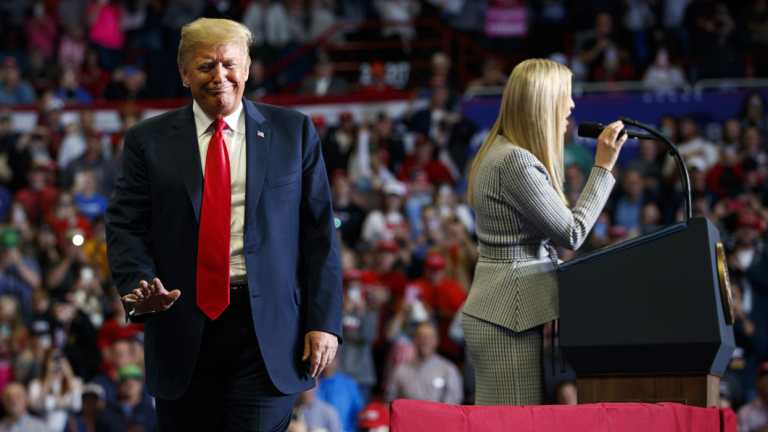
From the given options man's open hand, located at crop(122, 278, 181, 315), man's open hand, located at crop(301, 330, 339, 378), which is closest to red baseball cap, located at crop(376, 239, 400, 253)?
man's open hand, located at crop(301, 330, 339, 378)

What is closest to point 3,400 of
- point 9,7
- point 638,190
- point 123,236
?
point 638,190

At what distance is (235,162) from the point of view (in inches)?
147

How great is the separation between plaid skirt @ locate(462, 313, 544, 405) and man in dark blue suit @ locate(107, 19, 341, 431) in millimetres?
666

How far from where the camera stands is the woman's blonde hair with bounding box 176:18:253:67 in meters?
3.65

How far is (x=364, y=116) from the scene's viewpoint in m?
14.3

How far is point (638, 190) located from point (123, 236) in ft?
26.1

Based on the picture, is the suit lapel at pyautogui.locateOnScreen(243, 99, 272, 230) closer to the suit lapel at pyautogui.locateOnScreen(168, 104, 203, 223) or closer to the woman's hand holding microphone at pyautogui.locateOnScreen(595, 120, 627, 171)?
the suit lapel at pyautogui.locateOnScreen(168, 104, 203, 223)

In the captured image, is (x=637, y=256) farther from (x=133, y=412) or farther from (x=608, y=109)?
(x=608, y=109)

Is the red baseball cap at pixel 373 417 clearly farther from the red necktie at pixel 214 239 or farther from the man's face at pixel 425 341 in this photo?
the red necktie at pixel 214 239

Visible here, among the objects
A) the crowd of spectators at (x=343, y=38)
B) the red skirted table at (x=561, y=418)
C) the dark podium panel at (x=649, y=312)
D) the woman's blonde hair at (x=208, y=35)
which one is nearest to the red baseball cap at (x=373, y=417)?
the dark podium panel at (x=649, y=312)

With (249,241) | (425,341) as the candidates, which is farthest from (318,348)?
(425,341)

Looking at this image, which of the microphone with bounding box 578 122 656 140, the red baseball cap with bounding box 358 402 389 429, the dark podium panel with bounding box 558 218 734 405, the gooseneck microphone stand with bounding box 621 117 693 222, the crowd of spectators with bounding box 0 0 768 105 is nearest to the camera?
the dark podium panel with bounding box 558 218 734 405

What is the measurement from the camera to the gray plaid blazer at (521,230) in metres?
4.10

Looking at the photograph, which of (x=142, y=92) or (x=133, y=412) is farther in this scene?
(x=142, y=92)
